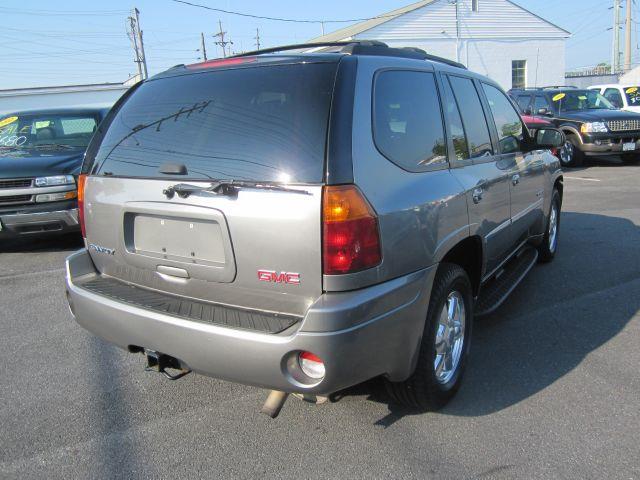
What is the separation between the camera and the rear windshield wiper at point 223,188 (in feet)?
7.44

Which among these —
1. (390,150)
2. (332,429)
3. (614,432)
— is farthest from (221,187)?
(614,432)

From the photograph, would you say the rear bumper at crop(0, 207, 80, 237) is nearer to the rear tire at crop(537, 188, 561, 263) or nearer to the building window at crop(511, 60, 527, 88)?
the rear tire at crop(537, 188, 561, 263)

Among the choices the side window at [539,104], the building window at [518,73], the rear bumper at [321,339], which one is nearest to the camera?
the rear bumper at [321,339]

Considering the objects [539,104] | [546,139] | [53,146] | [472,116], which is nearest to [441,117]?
[472,116]

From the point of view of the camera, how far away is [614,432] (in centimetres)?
272

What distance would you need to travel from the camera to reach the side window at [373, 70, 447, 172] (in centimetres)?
252

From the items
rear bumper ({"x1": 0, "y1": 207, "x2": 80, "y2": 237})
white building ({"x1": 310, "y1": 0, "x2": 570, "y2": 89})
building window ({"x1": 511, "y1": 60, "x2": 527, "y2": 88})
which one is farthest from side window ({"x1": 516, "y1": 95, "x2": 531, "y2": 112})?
building window ({"x1": 511, "y1": 60, "x2": 527, "y2": 88})

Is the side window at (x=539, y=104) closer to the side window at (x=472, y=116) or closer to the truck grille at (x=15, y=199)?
the side window at (x=472, y=116)

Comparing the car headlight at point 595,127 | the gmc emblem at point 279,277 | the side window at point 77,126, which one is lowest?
the gmc emblem at point 279,277

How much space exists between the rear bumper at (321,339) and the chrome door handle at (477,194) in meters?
0.75

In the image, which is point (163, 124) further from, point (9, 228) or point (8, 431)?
point (9, 228)

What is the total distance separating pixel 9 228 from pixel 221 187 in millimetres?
4675

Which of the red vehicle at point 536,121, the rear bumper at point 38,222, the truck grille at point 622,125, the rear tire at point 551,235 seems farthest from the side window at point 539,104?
the rear bumper at point 38,222

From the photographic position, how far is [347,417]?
2.91m
